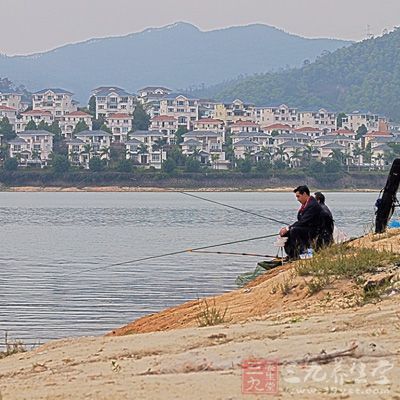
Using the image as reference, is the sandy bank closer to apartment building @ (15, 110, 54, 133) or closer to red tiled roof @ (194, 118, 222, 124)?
red tiled roof @ (194, 118, 222, 124)

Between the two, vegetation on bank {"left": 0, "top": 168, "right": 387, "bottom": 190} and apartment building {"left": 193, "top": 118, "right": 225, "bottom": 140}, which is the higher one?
apartment building {"left": 193, "top": 118, "right": 225, "bottom": 140}

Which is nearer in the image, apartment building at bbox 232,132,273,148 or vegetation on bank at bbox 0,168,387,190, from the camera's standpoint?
vegetation on bank at bbox 0,168,387,190

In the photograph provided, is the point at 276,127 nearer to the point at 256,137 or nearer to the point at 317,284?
the point at 256,137

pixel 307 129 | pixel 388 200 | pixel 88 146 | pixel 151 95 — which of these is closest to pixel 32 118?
pixel 151 95

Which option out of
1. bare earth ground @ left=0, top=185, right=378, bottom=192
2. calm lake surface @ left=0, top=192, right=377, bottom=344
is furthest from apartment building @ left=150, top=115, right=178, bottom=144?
calm lake surface @ left=0, top=192, right=377, bottom=344

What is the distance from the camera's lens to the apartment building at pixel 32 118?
527ft

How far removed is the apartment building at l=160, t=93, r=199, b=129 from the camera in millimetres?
166000

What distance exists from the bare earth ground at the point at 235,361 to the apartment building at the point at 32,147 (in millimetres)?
124323

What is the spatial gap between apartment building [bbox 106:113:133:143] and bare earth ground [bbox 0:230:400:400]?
5589 inches

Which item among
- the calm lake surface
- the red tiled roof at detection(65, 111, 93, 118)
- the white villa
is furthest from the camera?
the red tiled roof at detection(65, 111, 93, 118)

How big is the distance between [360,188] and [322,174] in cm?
554

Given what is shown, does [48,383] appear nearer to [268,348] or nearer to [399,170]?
[268,348]

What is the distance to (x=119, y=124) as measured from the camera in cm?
15562

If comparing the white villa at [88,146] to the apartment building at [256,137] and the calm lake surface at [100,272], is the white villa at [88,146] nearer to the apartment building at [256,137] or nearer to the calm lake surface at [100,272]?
the apartment building at [256,137]
